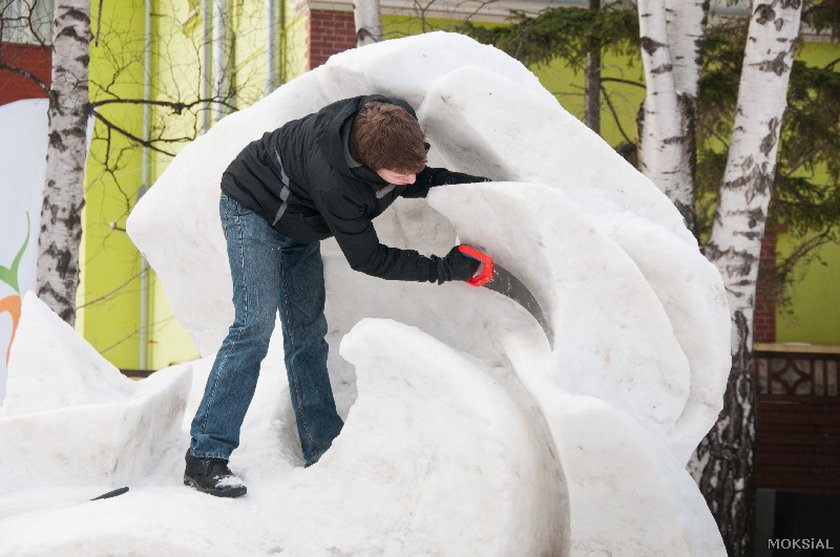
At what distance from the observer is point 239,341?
3.86 m

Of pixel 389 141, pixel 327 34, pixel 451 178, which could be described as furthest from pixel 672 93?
pixel 327 34

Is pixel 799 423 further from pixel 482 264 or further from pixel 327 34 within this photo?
pixel 482 264

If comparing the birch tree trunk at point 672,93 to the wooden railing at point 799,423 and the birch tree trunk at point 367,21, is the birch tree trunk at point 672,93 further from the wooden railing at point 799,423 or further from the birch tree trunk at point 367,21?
the wooden railing at point 799,423

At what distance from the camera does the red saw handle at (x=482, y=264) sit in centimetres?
382

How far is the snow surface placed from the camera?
350cm

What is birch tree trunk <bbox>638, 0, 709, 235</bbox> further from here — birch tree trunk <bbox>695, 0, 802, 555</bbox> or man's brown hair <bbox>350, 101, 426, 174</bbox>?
man's brown hair <bbox>350, 101, 426, 174</bbox>

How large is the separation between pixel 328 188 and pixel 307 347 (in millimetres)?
872

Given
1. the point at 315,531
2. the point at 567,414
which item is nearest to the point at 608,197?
the point at 567,414

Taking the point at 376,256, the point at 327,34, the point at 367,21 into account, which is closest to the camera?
the point at 376,256

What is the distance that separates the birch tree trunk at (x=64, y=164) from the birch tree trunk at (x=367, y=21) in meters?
1.87

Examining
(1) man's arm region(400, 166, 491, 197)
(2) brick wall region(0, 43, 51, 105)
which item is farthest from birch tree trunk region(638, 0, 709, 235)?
(2) brick wall region(0, 43, 51, 105)

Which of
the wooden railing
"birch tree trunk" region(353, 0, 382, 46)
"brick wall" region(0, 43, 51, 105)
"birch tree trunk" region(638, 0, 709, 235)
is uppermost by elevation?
"brick wall" region(0, 43, 51, 105)

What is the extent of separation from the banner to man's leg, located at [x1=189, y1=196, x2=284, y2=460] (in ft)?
21.9

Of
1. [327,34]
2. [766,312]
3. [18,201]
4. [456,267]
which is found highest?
[327,34]
